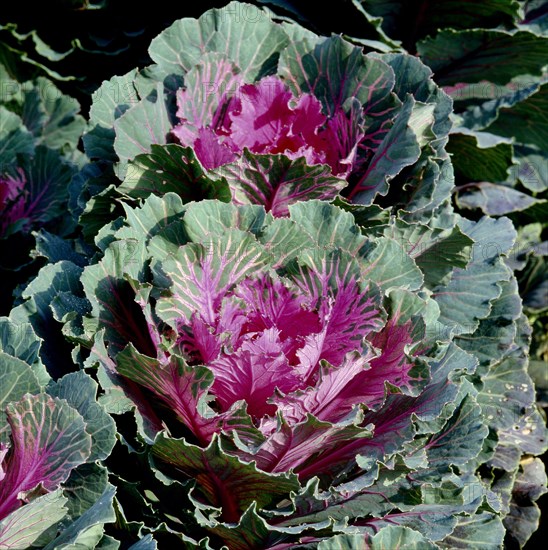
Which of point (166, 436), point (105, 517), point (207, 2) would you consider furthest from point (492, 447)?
point (207, 2)

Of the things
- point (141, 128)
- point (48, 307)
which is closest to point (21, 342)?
point (48, 307)

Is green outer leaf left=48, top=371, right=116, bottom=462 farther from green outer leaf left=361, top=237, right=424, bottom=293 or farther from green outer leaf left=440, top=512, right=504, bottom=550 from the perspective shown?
green outer leaf left=440, top=512, right=504, bottom=550

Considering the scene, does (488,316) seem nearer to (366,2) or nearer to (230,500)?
(230,500)

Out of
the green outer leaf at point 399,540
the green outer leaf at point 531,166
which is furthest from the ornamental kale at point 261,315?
the green outer leaf at point 531,166

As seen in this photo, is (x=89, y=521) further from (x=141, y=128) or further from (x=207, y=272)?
(x=141, y=128)

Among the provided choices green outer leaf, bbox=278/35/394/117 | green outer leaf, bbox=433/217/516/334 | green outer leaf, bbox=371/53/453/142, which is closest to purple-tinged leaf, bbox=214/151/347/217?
green outer leaf, bbox=278/35/394/117
